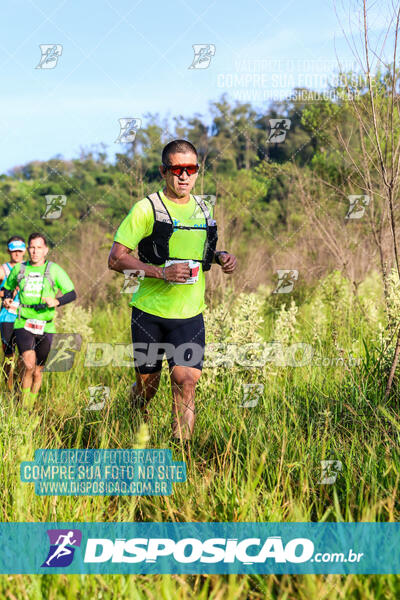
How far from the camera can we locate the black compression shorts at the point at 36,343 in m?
5.48

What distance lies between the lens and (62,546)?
227 cm

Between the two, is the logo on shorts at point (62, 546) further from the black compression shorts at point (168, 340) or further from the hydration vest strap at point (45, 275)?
the hydration vest strap at point (45, 275)

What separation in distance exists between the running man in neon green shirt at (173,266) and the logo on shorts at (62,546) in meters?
1.11

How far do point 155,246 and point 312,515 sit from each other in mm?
1884

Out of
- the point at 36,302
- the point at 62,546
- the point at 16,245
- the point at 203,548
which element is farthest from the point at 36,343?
Answer: the point at 203,548

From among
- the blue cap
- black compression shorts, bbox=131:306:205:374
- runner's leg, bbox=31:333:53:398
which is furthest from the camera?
the blue cap

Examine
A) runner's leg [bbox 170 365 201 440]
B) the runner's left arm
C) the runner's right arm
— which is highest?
the runner's right arm

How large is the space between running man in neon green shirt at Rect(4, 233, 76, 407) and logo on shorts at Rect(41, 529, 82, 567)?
3118 mm

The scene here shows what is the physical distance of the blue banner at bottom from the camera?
7.02 ft

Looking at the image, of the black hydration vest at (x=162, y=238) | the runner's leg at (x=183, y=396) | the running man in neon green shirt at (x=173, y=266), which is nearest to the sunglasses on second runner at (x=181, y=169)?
the running man in neon green shirt at (x=173, y=266)

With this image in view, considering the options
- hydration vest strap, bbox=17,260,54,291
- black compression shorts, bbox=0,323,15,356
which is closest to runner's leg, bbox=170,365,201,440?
hydration vest strap, bbox=17,260,54,291

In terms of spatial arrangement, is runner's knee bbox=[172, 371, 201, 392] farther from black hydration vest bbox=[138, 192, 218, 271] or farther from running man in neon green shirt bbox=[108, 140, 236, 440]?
black hydration vest bbox=[138, 192, 218, 271]

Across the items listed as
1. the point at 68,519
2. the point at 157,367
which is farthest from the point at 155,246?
the point at 68,519

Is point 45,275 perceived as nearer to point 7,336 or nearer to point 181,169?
point 7,336
